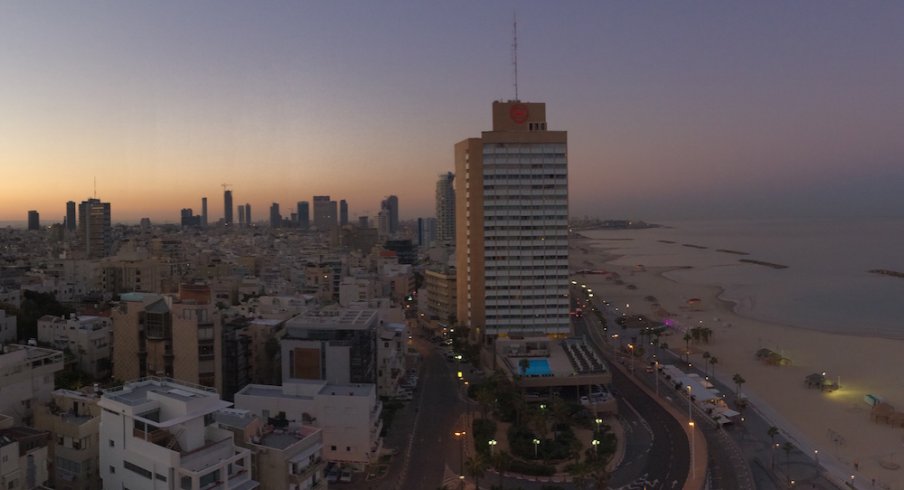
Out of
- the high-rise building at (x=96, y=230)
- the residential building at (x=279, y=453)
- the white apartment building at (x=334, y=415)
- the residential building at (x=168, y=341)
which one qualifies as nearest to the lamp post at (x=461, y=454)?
the white apartment building at (x=334, y=415)

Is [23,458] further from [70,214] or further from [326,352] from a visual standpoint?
[70,214]

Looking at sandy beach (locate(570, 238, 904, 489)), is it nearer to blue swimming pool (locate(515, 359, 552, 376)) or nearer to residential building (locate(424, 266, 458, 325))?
blue swimming pool (locate(515, 359, 552, 376))

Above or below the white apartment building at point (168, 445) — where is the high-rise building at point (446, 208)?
above

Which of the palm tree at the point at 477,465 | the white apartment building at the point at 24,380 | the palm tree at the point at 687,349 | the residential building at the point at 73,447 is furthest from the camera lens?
the palm tree at the point at 687,349

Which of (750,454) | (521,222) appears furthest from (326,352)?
(521,222)

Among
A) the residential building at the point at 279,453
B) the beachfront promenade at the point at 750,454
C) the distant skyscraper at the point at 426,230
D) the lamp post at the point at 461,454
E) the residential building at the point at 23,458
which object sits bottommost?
the beachfront promenade at the point at 750,454

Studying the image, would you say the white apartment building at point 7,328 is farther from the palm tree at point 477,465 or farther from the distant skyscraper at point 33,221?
the distant skyscraper at point 33,221
